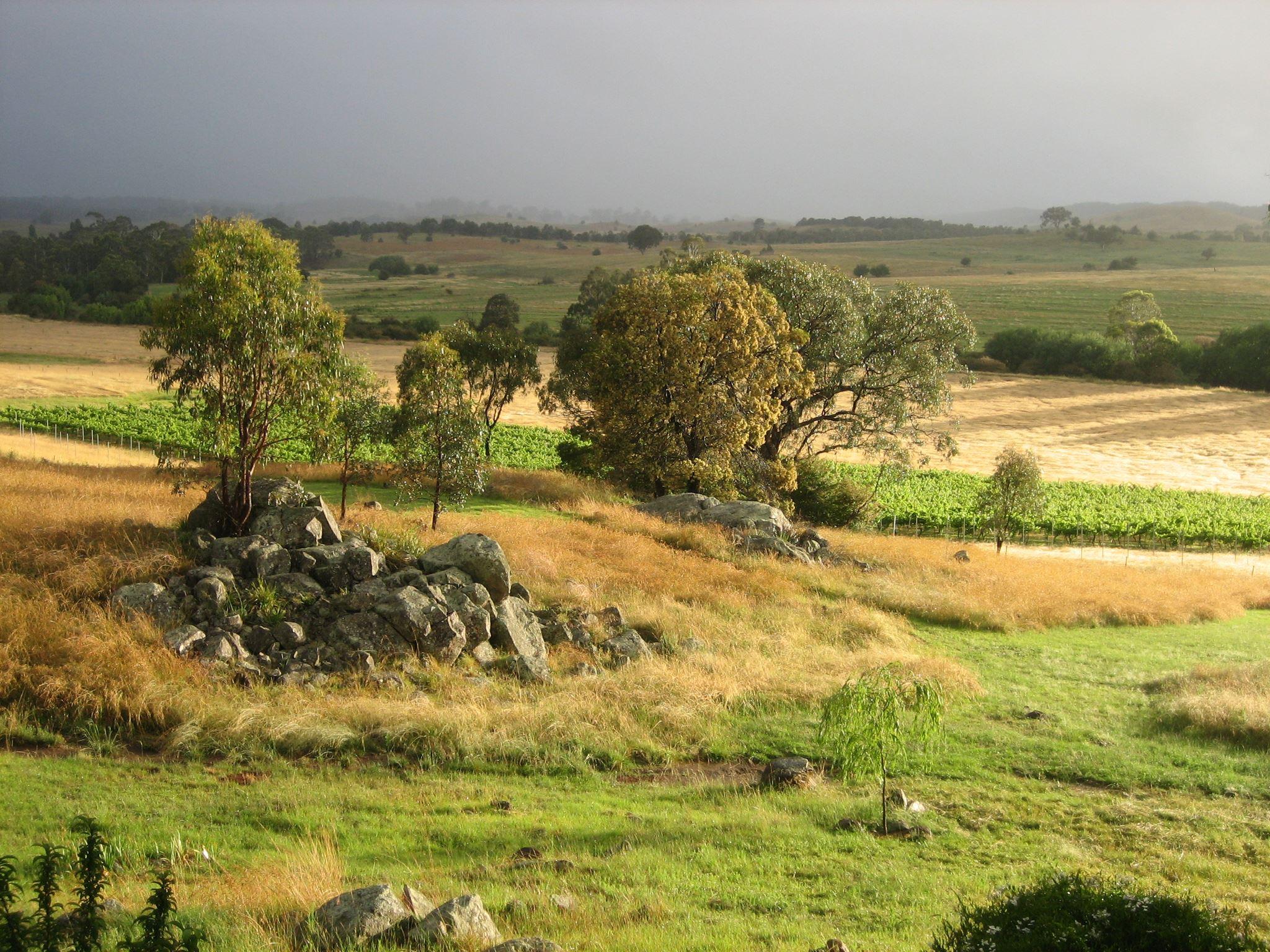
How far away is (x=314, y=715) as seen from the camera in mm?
14164

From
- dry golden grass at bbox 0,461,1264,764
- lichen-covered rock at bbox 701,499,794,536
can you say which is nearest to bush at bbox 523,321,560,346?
lichen-covered rock at bbox 701,499,794,536

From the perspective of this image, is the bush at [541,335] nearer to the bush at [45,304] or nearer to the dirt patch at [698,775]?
the bush at [45,304]

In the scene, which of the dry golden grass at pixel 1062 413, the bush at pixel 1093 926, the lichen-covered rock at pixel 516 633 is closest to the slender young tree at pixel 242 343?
the lichen-covered rock at pixel 516 633

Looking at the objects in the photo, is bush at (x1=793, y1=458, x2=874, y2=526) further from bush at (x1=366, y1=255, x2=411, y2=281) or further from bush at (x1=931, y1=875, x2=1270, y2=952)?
bush at (x1=366, y1=255, x2=411, y2=281)

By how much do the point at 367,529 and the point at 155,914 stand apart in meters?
14.6

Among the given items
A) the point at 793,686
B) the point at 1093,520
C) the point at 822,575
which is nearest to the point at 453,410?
the point at 822,575

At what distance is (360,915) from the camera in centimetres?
748

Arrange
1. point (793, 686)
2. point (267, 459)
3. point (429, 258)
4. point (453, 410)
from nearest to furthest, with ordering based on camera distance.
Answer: point (793, 686)
point (453, 410)
point (267, 459)
point (429, 258)

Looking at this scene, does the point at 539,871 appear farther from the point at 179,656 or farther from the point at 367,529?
the point at 367,529

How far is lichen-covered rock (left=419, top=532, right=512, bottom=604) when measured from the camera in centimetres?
1891

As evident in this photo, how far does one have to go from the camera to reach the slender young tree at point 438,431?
2633cm

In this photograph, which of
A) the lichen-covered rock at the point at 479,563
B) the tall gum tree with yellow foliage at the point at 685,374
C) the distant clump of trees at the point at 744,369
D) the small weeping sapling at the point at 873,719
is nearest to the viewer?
the small weeping sapling at the point at 873,719

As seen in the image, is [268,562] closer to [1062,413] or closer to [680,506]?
[680,506]

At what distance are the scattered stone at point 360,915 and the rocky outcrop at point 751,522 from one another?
21.6 m
